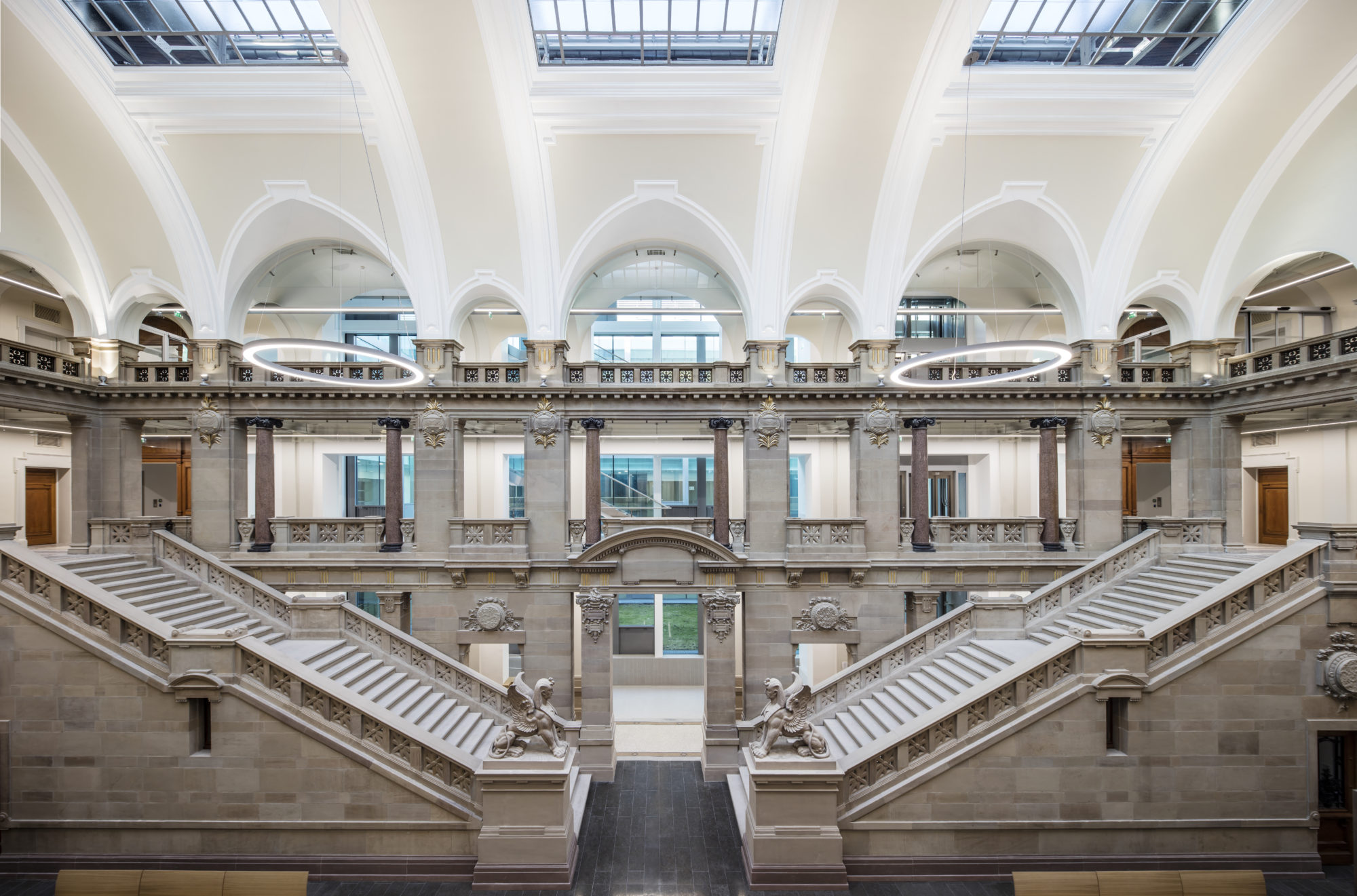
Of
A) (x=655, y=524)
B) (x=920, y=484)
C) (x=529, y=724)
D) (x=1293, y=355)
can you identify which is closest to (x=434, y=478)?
(x=655, y=524)

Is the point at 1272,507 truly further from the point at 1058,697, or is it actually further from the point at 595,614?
the point at 595,614

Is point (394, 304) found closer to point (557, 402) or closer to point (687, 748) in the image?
point (557, 402)

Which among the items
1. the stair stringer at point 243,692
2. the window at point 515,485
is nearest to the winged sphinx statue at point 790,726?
the stair stringer at point 243,692

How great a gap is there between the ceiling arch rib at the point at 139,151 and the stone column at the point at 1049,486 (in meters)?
20.9

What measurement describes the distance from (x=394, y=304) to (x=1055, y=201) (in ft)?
60.2

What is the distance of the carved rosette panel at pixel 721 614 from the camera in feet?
44.3

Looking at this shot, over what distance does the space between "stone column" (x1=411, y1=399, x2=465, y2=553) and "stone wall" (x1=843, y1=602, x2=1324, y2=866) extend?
10764mm

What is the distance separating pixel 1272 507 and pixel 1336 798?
33.0 ft

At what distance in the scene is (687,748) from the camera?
14.1 meters

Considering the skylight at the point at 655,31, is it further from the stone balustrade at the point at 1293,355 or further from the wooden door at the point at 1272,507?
the wooden door at the point at 1272,507

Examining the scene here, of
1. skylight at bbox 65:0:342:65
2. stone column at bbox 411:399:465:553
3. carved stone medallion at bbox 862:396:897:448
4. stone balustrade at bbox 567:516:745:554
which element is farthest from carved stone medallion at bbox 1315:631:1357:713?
skylight at bbox 65:0:342:65

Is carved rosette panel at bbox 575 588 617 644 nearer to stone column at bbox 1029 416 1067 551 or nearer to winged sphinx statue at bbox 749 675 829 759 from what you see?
winged sphinx statue at bbox 749 675 829 759

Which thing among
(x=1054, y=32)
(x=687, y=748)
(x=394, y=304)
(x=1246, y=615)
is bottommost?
(x=687, y=748)

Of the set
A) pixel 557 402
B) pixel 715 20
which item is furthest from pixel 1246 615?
pixel 715 20
